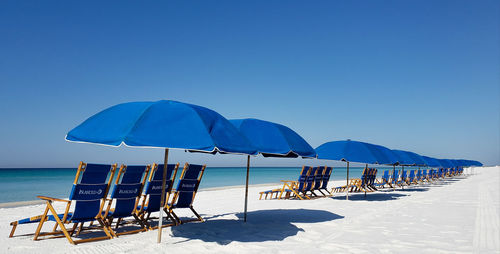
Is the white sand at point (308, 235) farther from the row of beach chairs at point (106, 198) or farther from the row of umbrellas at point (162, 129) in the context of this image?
the row of umbrellas at point (162, 129)

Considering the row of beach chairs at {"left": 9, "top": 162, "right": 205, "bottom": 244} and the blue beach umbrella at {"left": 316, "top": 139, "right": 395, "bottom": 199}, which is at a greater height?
the blue beach umbrella at {"left": 316, "top": 139, "right": 395, "bottom": 199}

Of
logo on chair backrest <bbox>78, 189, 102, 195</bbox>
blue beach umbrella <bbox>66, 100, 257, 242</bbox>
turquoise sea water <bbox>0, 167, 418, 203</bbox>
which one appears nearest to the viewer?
blue beach umbrella <bbox>66, 100, 257, 242</bbox>

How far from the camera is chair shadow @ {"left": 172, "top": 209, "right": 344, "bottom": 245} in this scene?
5020mm

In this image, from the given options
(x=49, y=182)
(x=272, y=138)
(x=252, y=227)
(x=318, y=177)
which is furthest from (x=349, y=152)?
(x=49, y=182)

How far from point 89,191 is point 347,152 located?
6689 mm

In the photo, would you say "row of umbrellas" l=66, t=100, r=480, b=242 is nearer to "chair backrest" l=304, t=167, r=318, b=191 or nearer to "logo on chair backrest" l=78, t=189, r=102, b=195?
"logo on chair backrest" l=78, t=189, r=102, b=195

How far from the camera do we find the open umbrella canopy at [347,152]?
9.37 m

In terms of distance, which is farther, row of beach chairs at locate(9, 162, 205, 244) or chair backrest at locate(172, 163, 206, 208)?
chair backrest at locate(172, 163, 206, 208)

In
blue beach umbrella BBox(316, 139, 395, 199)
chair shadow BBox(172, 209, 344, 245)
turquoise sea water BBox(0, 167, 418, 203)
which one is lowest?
turquoise sea water BBox(0, 167, 418, 203)

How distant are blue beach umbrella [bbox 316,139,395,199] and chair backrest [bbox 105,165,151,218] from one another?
17.8 ft

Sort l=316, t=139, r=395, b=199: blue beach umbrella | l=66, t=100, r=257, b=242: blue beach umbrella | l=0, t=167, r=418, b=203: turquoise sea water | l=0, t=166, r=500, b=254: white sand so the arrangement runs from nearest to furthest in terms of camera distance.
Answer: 1. l=66, t=100, r=257, b=242: blue beach umbrella
2. l=0, t=166, r=500, b=254: white sand
3. l=316, t=139, r=395, b=199: blue beach umbrella
4. l=0, t=167, r=418, b=203: turquoise sea water

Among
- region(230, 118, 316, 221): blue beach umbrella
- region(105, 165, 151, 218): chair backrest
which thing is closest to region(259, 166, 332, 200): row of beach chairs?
region(230, 118, 316, 221): blue beach umbrella

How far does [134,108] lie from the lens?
14.4 ft

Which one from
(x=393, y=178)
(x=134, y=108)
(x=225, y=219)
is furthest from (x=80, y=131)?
(x=393, y=178)
